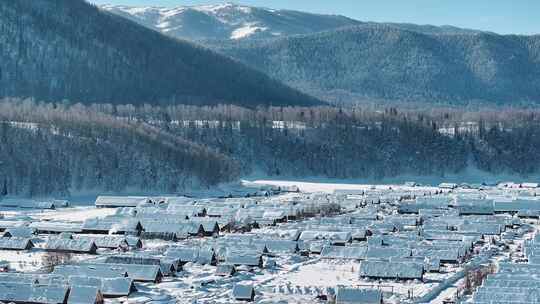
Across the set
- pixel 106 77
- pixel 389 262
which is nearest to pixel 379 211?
pixel 389 262

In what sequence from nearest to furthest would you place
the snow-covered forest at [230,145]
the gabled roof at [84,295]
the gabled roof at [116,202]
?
the gabled roof at [84,295] → the gabled roof at [116,202] → the snow-covered forest at [230,145]

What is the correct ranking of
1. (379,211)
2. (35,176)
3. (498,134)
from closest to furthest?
(379,211), (35,176), (498,134)

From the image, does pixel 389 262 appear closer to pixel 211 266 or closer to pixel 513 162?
pixel 211 266

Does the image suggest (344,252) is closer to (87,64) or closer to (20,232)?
(20,232)

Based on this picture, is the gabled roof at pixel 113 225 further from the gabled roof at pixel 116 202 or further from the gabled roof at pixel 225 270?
the gabled roof at pixel 116 202

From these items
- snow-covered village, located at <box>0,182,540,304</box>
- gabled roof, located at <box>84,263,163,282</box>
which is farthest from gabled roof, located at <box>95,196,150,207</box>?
gabled roof, located at <box>84,263,163,282</box>

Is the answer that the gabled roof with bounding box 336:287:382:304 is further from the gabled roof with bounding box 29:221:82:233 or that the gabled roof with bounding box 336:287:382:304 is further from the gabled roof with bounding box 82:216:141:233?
the gabled roof with bounding box 29:221:82:233

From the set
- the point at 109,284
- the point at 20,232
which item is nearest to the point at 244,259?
the point at 109,284

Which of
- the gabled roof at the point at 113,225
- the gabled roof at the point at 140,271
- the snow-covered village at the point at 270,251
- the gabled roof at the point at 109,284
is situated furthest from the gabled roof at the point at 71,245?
the gabled roof at the point at 109,284
